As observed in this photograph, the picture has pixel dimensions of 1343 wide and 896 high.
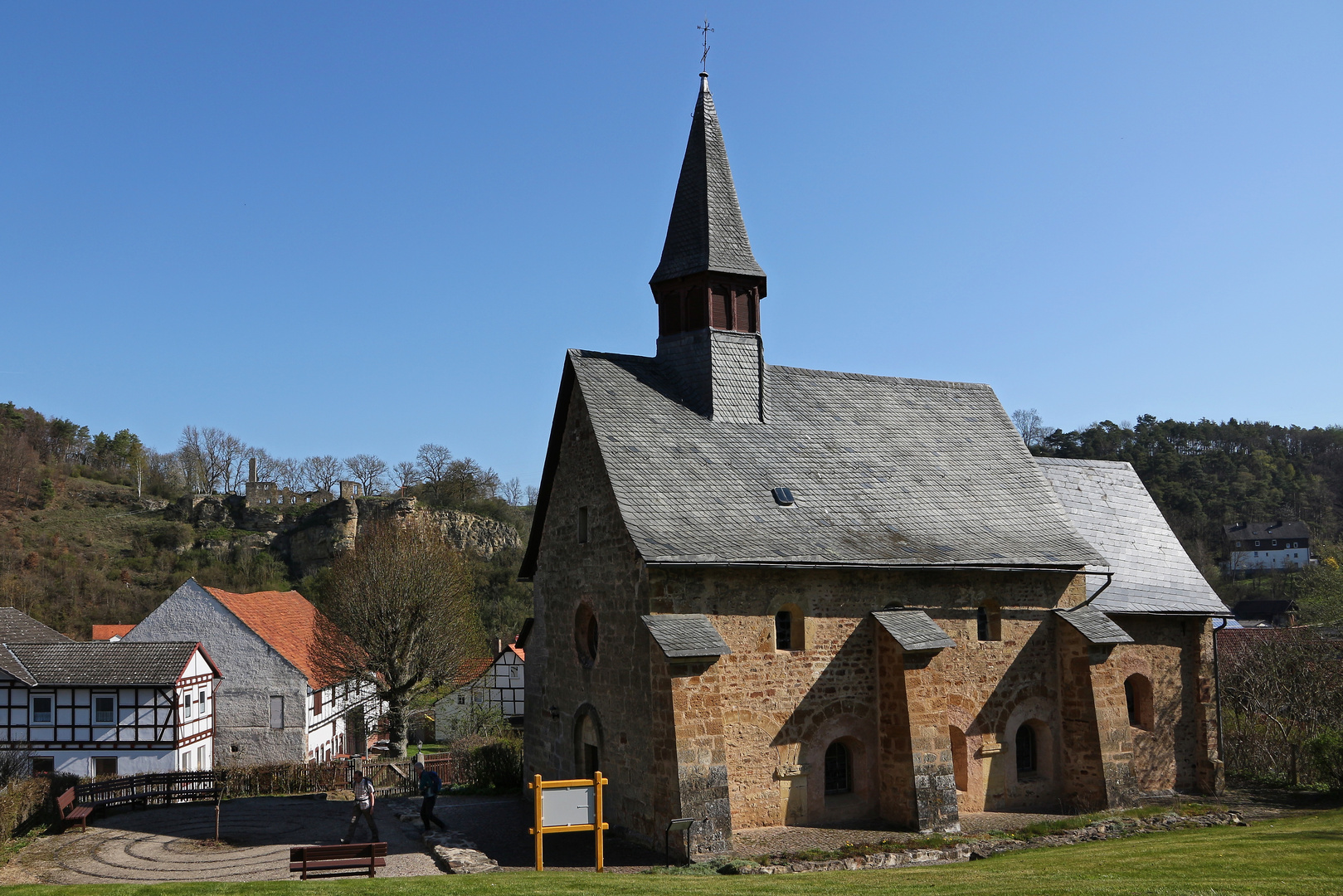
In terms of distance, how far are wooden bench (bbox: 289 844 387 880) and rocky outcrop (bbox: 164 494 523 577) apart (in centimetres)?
6468

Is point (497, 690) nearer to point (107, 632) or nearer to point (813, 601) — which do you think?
point (107, 632)

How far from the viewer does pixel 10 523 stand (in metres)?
75.8

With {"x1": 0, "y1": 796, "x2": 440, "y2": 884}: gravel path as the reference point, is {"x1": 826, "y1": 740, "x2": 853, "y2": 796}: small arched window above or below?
above

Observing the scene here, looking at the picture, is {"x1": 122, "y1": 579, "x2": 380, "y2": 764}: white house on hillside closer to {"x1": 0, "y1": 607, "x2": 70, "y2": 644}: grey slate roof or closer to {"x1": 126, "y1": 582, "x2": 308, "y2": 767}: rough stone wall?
{"x1": 126, "y1": 582, "x2": 308, "y2": 767}: rough stone wall

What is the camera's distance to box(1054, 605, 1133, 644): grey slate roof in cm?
1817

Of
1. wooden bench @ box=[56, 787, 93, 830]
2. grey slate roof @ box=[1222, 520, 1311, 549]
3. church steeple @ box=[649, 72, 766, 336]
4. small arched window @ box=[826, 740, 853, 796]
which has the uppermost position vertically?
church steeple @ box=[649, 72, 766, 336]

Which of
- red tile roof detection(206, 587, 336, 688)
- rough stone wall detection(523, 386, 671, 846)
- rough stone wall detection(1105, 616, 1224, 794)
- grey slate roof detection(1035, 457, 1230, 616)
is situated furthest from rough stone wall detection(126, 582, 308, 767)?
rough stone wall detection(1105, 616, 1224, 794)

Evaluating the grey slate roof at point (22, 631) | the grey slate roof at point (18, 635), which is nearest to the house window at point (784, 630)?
the grey slate roof at point (18, 635)

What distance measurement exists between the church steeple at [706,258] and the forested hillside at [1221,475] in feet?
229

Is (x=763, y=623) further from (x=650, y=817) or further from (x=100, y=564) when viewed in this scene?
(x=100, y=564)

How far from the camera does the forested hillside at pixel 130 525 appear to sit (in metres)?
64.5

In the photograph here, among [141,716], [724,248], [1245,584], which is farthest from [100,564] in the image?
[1245,584]

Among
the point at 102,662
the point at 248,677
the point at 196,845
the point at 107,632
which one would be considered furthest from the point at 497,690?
the point at 196,845

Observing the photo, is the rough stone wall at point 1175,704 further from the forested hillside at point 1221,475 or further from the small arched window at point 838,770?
the forested hillside at point 1221,475
